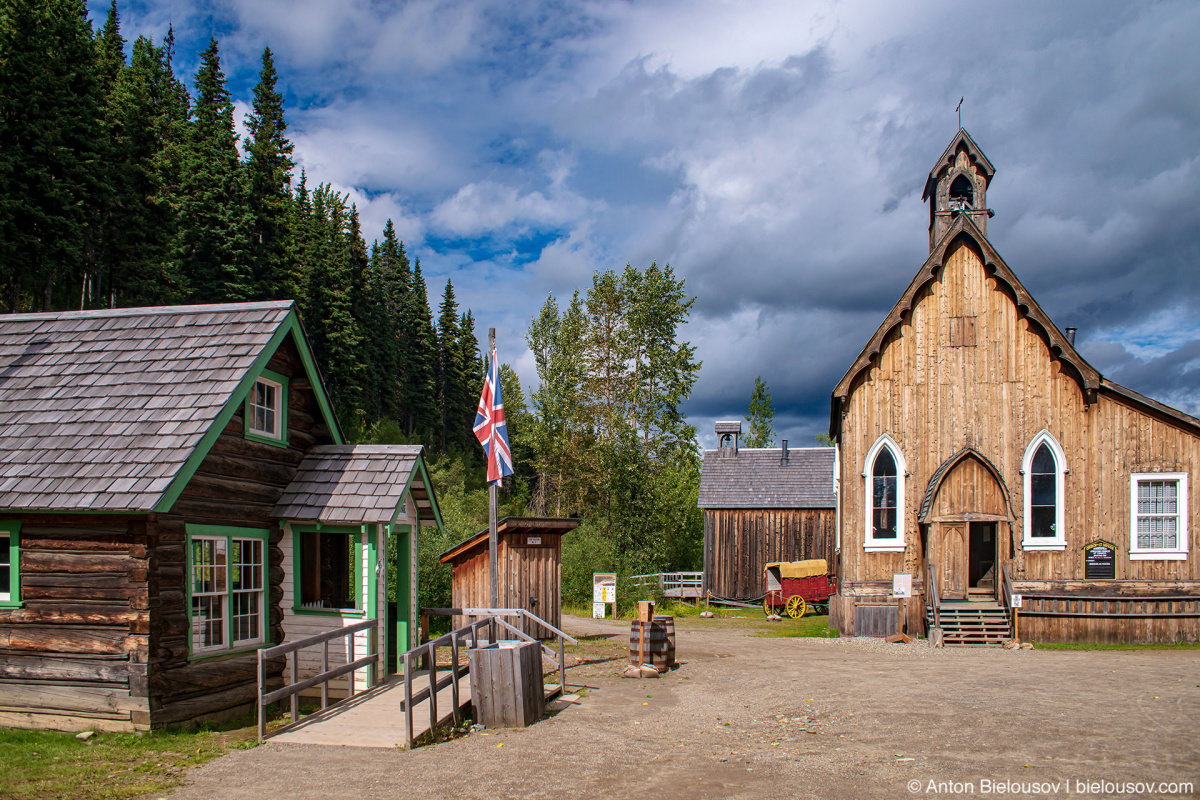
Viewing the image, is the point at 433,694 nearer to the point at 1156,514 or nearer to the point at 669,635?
the point at 669,635

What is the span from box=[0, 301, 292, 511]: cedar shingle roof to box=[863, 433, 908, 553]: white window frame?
51.3 feet

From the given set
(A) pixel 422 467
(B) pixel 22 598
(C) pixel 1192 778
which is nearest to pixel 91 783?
(B) pixel 22 598

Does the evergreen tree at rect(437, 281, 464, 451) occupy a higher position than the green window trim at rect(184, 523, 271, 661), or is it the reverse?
the evergreen tree at rect(437, 281, 464, 451)

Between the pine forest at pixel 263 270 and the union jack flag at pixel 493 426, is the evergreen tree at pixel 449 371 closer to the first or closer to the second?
the pine forest at pixel 263 270

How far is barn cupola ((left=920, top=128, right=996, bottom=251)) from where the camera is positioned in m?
23.1

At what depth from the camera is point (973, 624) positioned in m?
20.3

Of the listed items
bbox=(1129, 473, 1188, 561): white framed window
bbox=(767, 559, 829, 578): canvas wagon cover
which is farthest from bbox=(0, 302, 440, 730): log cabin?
bbox=(767, 559, 829, 578): canvas wagon cover

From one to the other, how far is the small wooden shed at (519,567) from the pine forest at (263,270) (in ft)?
12.3

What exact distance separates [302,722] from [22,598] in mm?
3956

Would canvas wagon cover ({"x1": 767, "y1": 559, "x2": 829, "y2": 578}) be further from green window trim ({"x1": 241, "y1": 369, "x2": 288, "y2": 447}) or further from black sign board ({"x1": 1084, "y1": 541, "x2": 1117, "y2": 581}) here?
green window trim ({"x1": 241, "y1": 369, "x2": 288, "y2": 447})

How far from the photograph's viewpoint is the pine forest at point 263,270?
3097cm

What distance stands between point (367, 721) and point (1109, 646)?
710 inches

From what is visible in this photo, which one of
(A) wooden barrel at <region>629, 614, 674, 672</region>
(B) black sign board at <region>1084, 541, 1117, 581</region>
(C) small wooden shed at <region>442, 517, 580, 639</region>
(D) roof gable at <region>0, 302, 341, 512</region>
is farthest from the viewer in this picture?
(B) black sign board at <region>1084, 541, 1117, 581</region>

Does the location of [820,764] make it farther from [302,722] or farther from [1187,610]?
[1187,610]
